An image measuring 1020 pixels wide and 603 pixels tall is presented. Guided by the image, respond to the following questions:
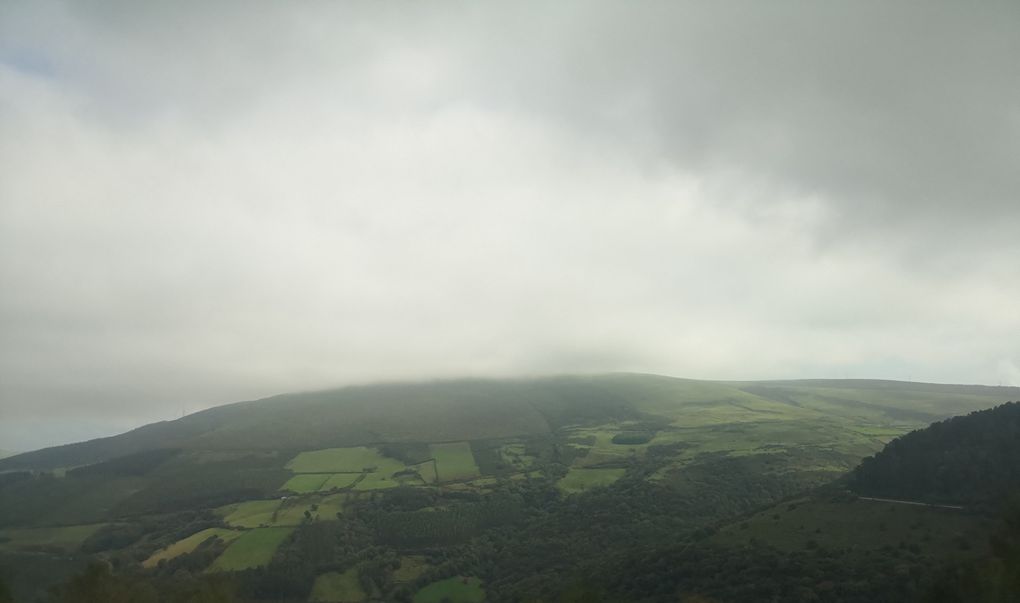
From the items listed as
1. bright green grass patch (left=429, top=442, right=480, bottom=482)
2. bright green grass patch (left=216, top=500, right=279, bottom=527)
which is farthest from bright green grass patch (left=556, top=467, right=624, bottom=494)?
bright green grass patch (left=216, top=500, right=279, bottom=527)

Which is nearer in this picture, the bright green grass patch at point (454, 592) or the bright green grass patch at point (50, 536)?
the bright green grass patch at point (454, 592)

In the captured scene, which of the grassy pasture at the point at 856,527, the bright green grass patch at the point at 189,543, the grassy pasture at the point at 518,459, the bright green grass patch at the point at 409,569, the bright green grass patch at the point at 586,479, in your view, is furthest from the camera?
the grassy pasture at the point at 518,459

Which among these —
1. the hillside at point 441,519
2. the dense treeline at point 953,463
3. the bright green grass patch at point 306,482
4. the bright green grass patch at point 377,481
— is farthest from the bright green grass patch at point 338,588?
the dense treeline at point 953,463

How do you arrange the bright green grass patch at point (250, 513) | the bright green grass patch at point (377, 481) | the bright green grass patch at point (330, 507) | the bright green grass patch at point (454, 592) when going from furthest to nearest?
the bright green grass patch at point (377, 481) < the bright green grass patch at point (330, 507) < the bright green grass patch at point (250, 513) < the bright green grass patch at point (454, 592)

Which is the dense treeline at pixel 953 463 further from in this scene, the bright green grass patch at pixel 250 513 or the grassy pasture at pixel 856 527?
the bright green grass patch at pixel 250 513

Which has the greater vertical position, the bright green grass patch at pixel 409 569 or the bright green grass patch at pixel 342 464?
the bright green grass patch at pixel 342 464

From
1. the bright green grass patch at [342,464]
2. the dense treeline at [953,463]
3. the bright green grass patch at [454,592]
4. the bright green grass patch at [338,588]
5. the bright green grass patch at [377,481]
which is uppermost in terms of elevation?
the dense treeline at [953,463]

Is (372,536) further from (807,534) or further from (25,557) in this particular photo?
(807,534)

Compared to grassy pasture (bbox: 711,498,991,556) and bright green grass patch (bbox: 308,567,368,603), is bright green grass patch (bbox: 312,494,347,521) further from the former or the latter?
grassy pasture (bbox: 711,498,991,556)

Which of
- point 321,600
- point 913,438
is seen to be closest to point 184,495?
point 321,600
